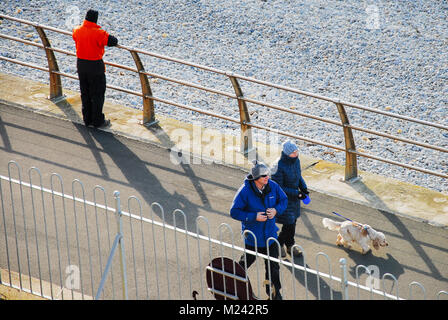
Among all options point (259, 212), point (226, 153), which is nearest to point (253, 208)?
point (259, 212)

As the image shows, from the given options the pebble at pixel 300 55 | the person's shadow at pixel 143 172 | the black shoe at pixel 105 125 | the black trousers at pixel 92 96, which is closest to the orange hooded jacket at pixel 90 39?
the black trousers at pixel 92 96

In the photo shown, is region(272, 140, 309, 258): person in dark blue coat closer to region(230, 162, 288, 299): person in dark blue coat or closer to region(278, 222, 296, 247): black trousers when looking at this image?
region(278, 222, 296, 247): black trousers

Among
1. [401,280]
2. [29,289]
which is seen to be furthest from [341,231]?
[29,289]

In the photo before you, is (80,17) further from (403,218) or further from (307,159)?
(403,218)

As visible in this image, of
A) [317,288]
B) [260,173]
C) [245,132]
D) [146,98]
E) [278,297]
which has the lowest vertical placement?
[278,297]

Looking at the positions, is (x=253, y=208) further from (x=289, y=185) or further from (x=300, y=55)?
(x=300, y=55)

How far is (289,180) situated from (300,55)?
964 centimetres

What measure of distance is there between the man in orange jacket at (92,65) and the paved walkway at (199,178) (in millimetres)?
277

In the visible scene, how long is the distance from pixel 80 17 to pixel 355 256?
13.0 metres

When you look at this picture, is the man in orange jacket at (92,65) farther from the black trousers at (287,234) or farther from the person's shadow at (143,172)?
the black trousers at (287,234)

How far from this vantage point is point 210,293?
26.3ft

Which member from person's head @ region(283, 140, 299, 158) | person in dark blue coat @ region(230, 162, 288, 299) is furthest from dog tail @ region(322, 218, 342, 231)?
person in dark blue coat @ region(230, 162, 288, 299)

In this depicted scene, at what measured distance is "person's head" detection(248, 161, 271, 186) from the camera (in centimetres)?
766

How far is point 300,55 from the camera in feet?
58.7
